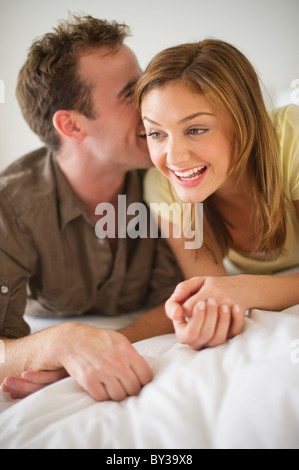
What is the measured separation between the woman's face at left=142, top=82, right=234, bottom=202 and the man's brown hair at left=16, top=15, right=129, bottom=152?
39cm

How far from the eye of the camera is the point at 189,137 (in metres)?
0.99

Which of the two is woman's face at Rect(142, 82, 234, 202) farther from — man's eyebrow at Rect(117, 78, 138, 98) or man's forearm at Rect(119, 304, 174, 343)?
man's forearm at Rect(119, 304, 174, 343)

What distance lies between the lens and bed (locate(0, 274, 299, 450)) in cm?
63

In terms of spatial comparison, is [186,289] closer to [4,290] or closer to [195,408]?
[195,408]

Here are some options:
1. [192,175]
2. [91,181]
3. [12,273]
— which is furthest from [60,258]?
[192,175]

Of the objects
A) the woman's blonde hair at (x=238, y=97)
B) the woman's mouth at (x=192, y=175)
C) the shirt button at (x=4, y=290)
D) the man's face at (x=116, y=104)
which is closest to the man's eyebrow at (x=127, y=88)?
the man's face at (x=116, y=104)

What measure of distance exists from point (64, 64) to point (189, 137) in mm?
582

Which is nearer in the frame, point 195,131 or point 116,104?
point 195,131

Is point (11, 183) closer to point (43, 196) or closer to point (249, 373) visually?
point (43, 196)

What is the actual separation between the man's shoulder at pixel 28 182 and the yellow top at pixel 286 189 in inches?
12.7

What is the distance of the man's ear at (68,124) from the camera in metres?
A: 1.38

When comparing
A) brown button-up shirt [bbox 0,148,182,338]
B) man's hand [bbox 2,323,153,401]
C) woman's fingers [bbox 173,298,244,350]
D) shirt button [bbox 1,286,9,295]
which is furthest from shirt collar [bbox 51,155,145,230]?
woman's fingers [bbox 173,298,244,350]

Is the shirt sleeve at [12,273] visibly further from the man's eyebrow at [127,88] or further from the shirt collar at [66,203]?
the man's eyebrow at [127,88]

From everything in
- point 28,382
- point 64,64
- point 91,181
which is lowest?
point 28,382
